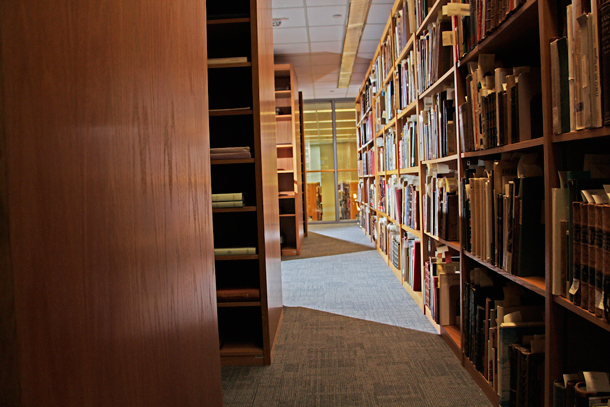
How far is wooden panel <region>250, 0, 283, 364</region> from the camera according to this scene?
2.14m

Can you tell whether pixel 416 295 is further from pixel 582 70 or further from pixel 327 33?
pixel 327 33

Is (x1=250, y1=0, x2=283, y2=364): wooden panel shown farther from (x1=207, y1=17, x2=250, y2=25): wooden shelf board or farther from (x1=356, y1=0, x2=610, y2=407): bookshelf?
(x1=356, y1=0, x2=610, y2=407): bookshelf

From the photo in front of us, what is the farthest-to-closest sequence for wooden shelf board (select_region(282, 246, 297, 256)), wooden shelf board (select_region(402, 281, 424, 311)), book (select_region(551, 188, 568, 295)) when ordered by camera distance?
1. wooden shelf board (select_region(282, 246, 297, 256))
2. wooden shelf board (select_region(402, 281, 424, 311))
3. book (select_region(551, 188, 568, 295))

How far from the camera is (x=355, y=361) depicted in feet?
7.11

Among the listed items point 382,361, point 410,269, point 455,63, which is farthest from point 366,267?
point 455,63

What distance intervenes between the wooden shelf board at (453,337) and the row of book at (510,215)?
0.62 meters

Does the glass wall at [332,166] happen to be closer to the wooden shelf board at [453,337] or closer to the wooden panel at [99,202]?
the wooden shelf board at [453,337]

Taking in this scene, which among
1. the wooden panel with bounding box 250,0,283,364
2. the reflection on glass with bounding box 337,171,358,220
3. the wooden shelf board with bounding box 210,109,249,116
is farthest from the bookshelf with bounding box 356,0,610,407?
the reflection on glass with bounding box 337,171,358,220

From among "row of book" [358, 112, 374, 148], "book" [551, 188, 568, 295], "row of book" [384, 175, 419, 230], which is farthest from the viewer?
"row of book" [358, 112, 374, 148]

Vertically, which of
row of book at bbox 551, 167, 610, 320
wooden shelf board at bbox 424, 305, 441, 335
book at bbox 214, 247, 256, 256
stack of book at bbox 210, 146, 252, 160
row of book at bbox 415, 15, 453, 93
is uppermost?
row of book at bbox 415, 15, 453, 93

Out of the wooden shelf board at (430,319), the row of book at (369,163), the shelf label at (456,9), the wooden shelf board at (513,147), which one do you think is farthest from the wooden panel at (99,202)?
the row of book at (369,163)

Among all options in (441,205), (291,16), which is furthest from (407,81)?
(291,16)

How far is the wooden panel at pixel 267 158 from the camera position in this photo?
84.3 inches

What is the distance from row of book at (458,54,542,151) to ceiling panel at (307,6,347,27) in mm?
3489
